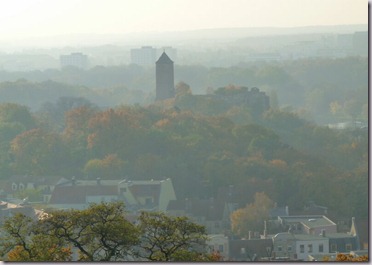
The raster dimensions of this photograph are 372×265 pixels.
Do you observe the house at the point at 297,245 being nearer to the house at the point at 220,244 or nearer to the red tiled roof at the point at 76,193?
the house at the point at 220,244

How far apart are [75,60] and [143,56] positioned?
6751mm

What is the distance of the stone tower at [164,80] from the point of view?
138ft

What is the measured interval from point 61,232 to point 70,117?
21119 mm

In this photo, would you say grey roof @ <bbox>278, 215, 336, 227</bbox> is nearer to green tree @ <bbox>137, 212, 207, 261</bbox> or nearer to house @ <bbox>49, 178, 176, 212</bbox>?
house @ <bbox>49, 178, 176, 212</bbox>

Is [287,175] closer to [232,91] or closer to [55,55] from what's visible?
[232,91]

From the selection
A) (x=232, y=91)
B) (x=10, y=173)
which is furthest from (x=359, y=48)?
(x=10, y=173)

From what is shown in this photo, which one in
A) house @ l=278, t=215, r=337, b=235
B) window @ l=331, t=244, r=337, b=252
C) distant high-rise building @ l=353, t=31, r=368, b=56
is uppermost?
distant high-rise building @ l=353, t=31, r=368, b=56

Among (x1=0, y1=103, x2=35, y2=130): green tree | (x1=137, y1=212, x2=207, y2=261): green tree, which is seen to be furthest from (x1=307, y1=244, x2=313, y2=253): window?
(x1=0, y1=103, x2=35, y2=130): green tree

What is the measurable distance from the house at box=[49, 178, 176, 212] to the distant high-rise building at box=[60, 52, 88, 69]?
36.8 m

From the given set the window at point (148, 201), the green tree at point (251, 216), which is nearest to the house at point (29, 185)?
the window at point (148, 201)

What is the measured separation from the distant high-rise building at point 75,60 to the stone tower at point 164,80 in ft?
58.1

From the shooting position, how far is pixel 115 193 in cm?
2352

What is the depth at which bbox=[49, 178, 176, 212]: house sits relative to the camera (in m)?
22.8

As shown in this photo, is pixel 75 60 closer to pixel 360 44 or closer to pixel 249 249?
pixel 360 44
